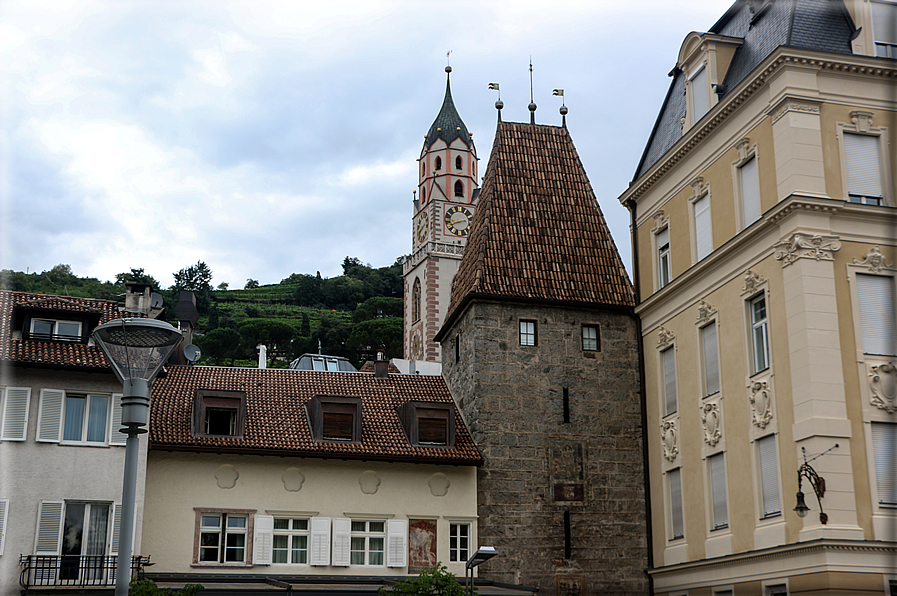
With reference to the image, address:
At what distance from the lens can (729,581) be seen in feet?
83.3

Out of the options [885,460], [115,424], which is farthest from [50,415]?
[885,460]

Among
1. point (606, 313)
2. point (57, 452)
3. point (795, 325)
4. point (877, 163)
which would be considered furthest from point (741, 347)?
point (57, 452)

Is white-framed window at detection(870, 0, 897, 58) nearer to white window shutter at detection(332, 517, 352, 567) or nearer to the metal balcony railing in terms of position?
white window shutter at detection(332, 517, 352, 567)

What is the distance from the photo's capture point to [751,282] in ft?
82.7

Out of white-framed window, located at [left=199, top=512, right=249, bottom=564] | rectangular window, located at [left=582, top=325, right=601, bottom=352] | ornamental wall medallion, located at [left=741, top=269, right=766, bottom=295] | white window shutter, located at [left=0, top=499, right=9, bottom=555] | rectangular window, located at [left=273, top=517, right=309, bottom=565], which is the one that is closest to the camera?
ornamental wall medallion, located at [left=741, top=269, right=766, bottom=295]

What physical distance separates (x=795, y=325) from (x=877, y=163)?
4.76m

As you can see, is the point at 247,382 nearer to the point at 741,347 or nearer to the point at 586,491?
the point at 586,491

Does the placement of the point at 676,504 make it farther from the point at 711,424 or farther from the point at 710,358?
the point at 710,358

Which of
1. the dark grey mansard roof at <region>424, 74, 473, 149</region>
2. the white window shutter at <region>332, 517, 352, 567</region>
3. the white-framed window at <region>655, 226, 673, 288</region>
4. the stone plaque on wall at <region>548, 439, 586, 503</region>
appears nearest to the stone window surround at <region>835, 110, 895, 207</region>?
the white-framed window at <region>655, 226, 673, 288</region>

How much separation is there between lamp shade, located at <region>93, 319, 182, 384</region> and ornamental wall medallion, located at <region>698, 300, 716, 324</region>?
16.9m

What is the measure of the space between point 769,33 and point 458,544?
53.7 ft

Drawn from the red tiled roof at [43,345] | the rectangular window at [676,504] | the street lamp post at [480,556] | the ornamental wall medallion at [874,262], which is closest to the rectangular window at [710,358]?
the rectangular window at [676,504]

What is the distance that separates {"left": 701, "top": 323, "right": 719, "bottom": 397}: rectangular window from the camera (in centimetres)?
2703

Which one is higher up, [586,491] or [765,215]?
[765,215]
